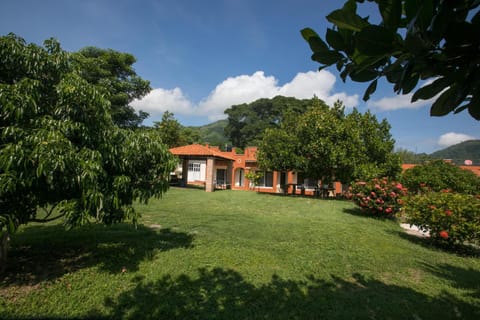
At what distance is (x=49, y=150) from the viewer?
2.55 metres

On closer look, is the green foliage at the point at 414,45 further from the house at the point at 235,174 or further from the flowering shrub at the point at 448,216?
the house at the point at 235,174

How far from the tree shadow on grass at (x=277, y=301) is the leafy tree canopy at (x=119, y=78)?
21218 millimetres

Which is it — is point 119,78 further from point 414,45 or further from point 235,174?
point 414,45

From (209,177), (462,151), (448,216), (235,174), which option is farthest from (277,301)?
(462,151)

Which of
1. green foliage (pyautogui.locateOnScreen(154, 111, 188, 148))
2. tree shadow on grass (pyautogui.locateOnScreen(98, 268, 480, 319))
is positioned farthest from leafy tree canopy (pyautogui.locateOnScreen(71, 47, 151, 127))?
tree shadow on grass (pyautogui.locateOnScreen(98, 268, 480, 319))

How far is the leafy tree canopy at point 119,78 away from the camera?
2089 centimetres

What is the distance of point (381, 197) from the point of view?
9633 mm

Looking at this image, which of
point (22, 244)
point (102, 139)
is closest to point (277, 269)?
point (102, 139)

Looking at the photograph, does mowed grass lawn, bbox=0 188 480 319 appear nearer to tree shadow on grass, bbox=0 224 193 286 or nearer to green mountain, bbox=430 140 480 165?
tree shadow on grass, bbox=0 224 193 286

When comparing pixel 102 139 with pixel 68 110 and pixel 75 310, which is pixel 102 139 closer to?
pixel 68 110

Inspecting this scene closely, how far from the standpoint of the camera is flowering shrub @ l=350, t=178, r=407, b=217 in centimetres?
944

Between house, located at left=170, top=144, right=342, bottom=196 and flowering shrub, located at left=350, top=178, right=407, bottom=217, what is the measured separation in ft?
28.0

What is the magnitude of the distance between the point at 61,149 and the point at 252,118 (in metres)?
48.1

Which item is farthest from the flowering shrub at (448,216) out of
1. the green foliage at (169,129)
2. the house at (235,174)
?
the green foliage at (169,129)
